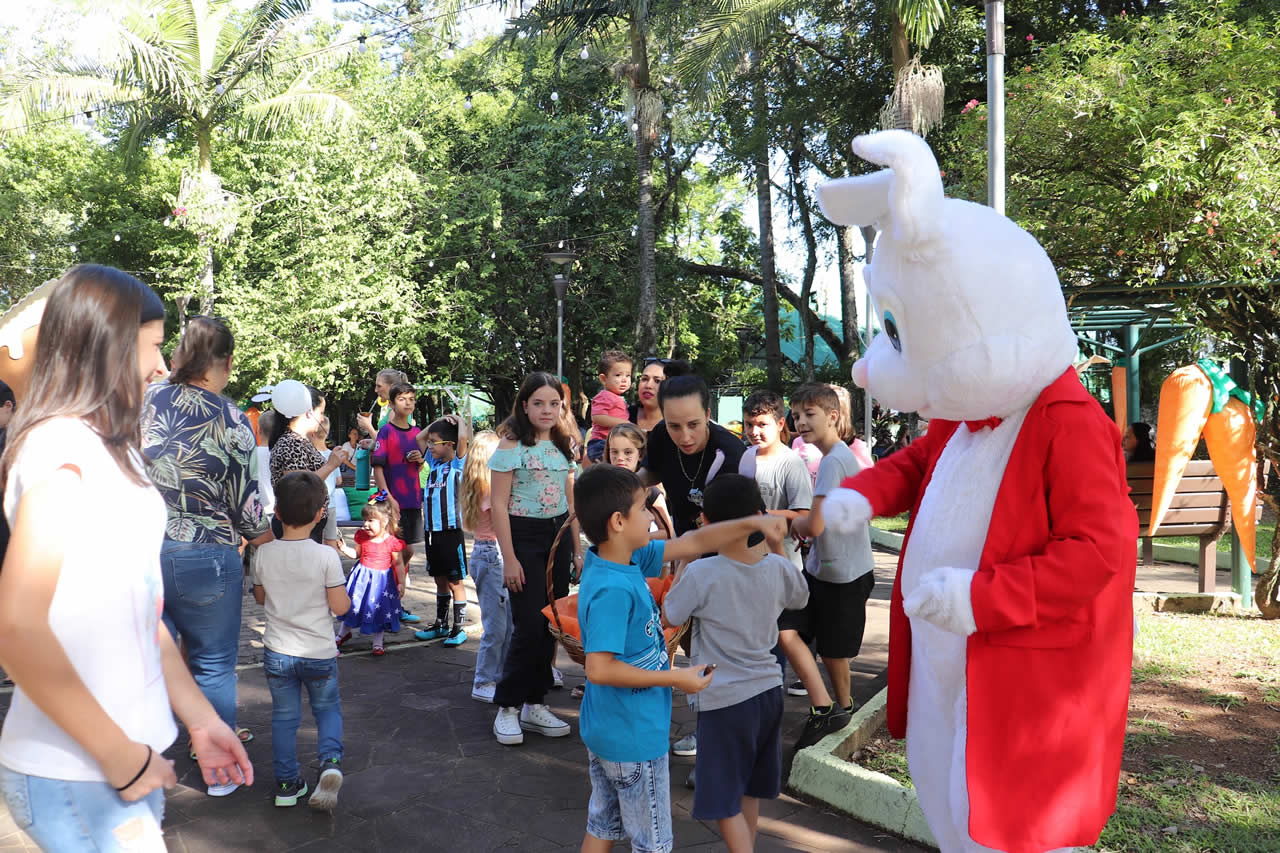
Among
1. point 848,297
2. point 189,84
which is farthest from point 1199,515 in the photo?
point 189,84

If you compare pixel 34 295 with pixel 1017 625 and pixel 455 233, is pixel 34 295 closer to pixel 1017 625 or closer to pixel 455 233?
pixel 1017 625

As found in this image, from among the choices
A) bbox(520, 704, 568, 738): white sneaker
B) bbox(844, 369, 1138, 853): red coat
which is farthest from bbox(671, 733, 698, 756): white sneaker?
bbox(844, 369, 1138, 853): red coat

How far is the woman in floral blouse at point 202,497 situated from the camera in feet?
12.2

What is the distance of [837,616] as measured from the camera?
4770 millimetres

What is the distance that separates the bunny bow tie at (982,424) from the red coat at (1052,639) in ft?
0.36

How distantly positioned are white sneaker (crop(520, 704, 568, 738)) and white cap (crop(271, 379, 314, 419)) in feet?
8.69

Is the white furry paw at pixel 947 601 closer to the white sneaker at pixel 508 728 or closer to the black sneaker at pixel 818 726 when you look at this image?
the black sneaker at pixel 818 726

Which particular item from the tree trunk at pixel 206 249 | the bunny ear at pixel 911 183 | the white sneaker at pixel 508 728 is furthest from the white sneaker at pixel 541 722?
the tree trunk at pixel 206 249

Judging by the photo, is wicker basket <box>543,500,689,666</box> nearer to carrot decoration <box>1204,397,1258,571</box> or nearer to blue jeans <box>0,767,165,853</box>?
blue jeans <box>0,767,165,853</box>

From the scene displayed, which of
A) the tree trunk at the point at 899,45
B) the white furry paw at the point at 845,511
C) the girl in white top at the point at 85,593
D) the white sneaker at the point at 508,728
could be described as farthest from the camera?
the tree trunk at the point at 899,45

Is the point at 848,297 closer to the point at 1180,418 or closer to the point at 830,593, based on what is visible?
the point at 1180,418

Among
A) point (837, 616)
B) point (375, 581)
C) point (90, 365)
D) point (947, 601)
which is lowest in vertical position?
point (375, 581)

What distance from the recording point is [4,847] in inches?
146

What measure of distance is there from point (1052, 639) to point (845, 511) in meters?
0.68
